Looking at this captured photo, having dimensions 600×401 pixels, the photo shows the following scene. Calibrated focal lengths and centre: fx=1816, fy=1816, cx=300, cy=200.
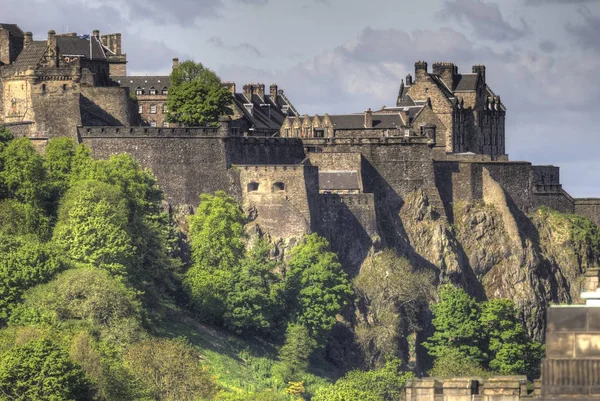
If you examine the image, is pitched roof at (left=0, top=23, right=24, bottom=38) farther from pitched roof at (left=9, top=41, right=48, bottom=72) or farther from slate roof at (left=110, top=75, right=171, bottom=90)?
slate roof at (left=110, top=75, right=171, bottom=90)

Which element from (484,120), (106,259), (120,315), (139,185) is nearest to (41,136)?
(139,185)

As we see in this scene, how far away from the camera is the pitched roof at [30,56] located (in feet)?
305

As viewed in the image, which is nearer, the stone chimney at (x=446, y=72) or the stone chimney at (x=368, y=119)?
the stone chimney at (x=368, y=119)

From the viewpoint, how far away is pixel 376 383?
82.9 meters

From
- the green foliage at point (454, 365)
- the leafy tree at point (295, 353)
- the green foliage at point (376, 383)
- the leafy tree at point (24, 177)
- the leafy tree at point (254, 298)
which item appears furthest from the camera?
the green foliage at point (454, 365)

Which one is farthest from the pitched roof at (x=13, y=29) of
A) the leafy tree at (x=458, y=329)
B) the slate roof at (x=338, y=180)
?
the leafy tree at (x=458, y=329)

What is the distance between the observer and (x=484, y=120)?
11825 cm

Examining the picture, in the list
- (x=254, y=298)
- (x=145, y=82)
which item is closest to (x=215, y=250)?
(x=254, y=298)

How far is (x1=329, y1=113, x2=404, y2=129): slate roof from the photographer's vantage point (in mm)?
108625

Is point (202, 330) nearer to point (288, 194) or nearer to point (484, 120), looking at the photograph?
point (288, 194)

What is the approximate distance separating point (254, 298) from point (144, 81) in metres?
33.9

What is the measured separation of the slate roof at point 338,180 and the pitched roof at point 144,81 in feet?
67.4

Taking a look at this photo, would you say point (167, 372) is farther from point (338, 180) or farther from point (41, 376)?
point (338, 180)

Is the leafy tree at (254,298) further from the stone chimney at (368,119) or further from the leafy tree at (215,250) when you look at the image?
the stone chimney at (368,119)
